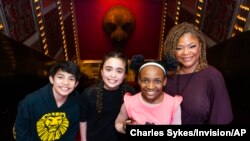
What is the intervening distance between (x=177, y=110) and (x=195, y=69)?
32 centimetres

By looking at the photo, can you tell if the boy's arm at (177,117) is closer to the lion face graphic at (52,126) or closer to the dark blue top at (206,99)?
the dark blue top at (206,99)

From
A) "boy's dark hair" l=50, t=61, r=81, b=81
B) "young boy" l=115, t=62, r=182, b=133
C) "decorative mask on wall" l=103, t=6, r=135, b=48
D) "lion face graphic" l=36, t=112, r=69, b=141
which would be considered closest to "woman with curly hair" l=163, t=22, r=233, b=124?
"young boy" l=115, t=62, r=182, b=133

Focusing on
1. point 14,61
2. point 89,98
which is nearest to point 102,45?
point 14,61

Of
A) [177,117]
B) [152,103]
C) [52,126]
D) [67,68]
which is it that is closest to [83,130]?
[52,126]

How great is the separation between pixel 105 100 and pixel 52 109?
1.18ft

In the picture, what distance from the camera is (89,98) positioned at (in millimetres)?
2191

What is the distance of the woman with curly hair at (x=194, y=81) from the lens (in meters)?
2.00

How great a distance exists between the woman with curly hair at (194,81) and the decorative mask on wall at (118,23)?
4.57m

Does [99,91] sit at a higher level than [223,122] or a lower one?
higher

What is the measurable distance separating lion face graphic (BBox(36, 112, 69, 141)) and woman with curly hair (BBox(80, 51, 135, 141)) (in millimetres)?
135

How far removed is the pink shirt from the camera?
197cm

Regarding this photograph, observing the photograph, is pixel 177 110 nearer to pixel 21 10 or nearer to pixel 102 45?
pixel 21 10

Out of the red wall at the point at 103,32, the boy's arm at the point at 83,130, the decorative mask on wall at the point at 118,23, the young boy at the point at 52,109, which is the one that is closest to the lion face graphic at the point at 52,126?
the young boy at the point at 52,109

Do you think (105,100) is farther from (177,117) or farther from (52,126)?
(177,117)
